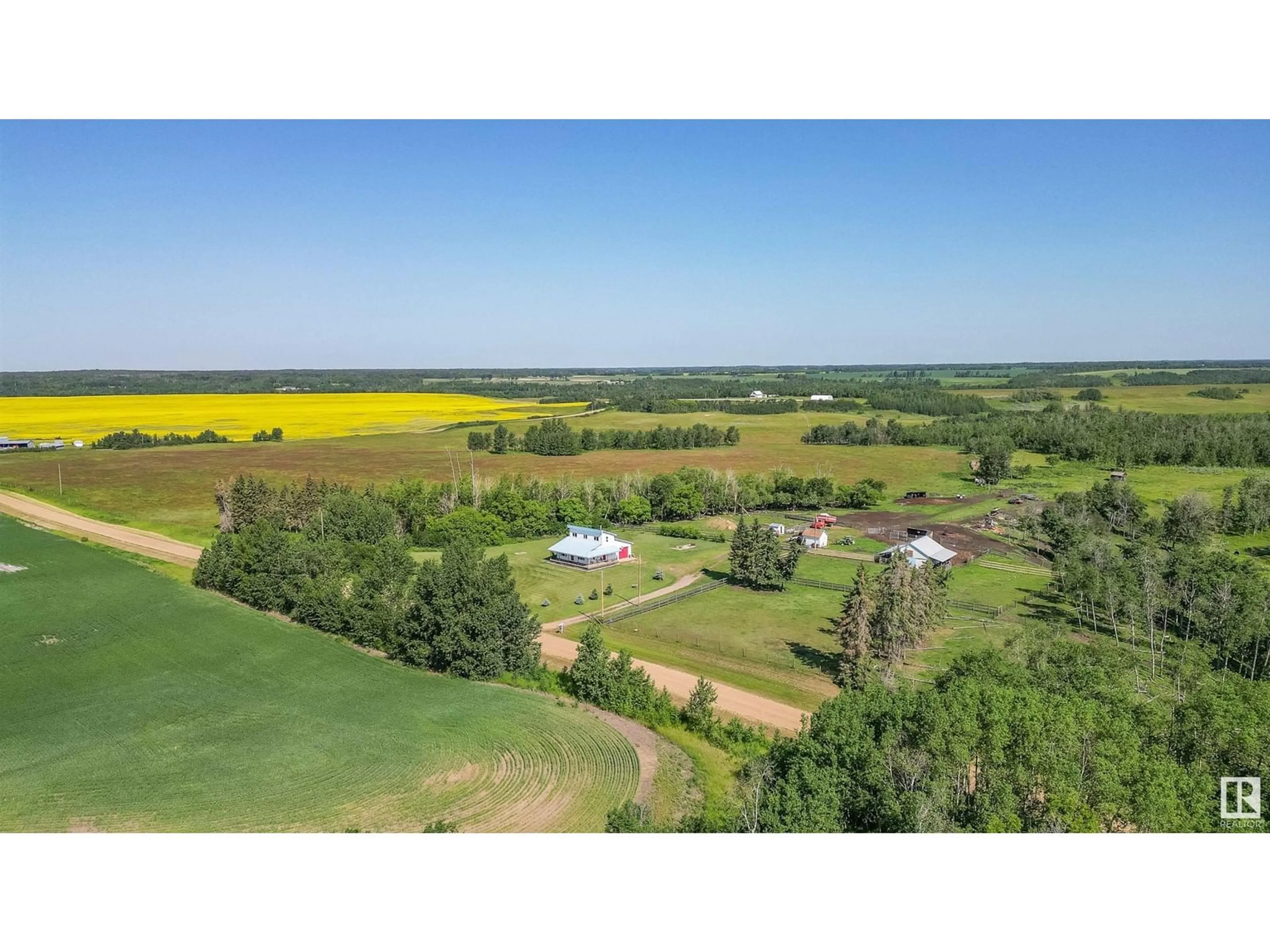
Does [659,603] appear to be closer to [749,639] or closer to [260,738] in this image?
[749,639]

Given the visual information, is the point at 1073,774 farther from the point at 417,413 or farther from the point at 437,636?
the point at 417,413

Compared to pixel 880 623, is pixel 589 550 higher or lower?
lower

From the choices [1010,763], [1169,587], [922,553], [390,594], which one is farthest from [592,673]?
[1169,587]

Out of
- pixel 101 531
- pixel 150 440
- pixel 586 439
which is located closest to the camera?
pixel 101 531

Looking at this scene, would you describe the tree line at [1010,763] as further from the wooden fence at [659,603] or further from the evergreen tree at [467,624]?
the wooden fence at [659,603]

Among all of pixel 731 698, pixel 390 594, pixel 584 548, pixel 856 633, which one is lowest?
pixel 731 698

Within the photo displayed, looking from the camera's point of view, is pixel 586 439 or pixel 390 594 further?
pixel 586 439

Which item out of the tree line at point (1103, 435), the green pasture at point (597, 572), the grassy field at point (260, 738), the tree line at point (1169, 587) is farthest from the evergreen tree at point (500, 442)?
the tree line at point (1169, 587)

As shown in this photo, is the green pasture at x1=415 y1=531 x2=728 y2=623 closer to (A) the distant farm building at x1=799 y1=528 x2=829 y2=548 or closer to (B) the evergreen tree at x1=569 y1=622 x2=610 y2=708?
(A) the distant farm building at x1=799 y1=528 x2=829 y2=548
